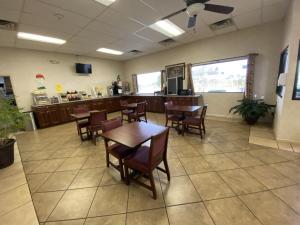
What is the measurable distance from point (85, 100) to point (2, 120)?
3846 millimetres

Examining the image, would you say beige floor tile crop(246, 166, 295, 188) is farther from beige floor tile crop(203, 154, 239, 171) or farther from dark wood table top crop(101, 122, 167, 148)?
dark wood table top crop(101, 122, 167, 148)

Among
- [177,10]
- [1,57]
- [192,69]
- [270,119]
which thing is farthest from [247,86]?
[1,57]

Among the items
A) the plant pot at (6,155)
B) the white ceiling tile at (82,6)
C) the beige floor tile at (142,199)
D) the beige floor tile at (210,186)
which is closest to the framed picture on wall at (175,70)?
the white ceiling tile at (82,6)

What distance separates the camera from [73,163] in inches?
109

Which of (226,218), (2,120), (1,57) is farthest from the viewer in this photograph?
(1,57)

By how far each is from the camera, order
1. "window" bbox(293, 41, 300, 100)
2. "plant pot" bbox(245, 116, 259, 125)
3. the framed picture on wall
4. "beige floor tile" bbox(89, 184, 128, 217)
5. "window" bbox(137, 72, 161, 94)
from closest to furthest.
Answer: "beige floor tile" bbox(89, 184, 128, 217) → "window" bbox(293, 41, 300, 100) → "plant pot" bbox(245, 116, 259, 125) → the framed picture on wall → "window" bbox(137, 72, 161, 94)

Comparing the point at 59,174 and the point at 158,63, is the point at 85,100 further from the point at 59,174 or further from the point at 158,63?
the point at 59,174

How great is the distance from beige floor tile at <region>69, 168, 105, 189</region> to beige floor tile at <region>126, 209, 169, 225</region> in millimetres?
835

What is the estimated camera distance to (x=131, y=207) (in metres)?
Result: 1.70

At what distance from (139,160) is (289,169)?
237 centimetres

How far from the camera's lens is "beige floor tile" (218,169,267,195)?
1853 millimetres

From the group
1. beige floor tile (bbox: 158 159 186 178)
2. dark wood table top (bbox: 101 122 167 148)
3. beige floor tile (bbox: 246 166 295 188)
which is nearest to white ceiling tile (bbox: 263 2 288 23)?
beige floor tile (bbox: 246 166 295 188)

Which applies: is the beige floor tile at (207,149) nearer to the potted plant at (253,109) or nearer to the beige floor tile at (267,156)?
the beige floor tile at (267,156)

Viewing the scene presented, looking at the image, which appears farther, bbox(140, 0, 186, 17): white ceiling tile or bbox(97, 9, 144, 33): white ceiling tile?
bbox(97, 9, 144, 33): white ceiling tile
